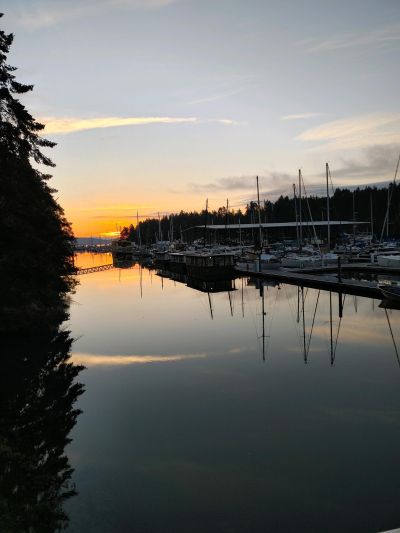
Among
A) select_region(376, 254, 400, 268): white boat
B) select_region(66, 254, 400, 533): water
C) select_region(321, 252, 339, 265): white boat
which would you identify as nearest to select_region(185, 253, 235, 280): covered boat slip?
select_region(321, 252, 339, 265): white boat

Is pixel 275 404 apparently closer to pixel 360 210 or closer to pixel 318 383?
pixel 318 383

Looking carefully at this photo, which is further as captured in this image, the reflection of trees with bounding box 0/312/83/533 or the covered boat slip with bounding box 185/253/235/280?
the covered boat slip with bounding box 185/253/235/280

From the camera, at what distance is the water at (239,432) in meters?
10.1

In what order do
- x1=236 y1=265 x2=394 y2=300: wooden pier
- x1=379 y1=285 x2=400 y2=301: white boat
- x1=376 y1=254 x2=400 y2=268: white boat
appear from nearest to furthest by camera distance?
x1=379 y1=285 x2=400 y2=301: white boat
x1=236 y1=265 x2=394 y2=300: wooden pier
x1=376 y1=254 x2=400 y2=268: white boat

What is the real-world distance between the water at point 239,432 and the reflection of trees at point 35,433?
515mm

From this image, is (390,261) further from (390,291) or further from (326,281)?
(390,291)

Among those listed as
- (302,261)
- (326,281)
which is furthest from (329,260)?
(326,281)

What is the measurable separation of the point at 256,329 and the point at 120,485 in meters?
21.4

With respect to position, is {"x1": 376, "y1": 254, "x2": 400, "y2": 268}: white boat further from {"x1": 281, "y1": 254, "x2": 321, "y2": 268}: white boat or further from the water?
the water

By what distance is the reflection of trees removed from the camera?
10383 millimetres

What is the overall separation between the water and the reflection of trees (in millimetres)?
515

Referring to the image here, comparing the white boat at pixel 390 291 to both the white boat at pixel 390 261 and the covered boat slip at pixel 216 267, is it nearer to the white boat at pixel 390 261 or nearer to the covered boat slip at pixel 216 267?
the white boat at pixel 390 261

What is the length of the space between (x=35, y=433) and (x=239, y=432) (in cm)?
646

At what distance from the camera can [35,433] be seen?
15.0 meters
